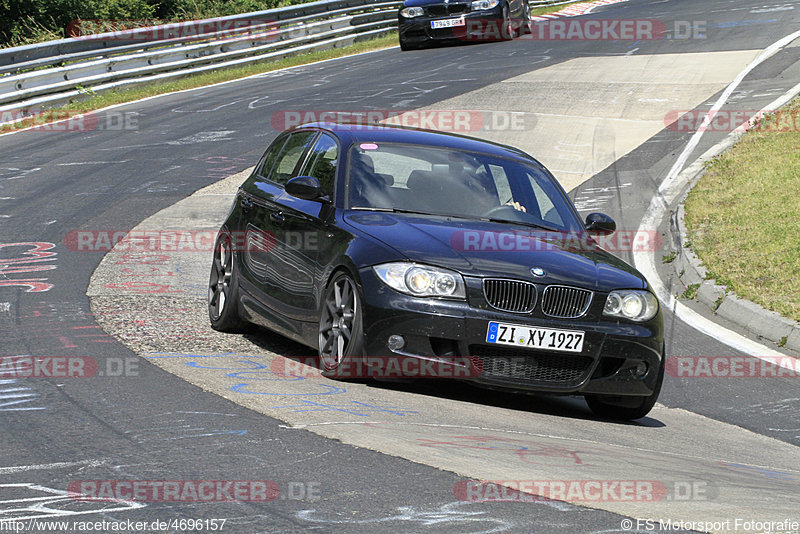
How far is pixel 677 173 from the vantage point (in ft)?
55.4

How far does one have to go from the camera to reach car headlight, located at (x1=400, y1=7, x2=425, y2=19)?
28219mm

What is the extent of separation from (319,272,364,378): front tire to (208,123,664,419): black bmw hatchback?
12mm

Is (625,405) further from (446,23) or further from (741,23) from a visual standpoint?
(741,23)

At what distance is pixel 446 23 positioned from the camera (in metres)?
28.2

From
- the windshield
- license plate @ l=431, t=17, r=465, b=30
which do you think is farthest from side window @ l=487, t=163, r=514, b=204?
license plate @ l=431, t=17, r=465, b=30

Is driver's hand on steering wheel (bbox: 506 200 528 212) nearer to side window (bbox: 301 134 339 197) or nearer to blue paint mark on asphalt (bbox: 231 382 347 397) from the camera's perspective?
side window (bbox: 301 134 339 197)

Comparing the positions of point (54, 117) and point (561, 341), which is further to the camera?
point (54, 117)

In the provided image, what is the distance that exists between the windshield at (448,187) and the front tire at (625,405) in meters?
1.27

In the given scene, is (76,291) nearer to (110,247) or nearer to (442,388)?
(110,247)

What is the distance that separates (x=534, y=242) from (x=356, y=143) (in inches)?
61.6

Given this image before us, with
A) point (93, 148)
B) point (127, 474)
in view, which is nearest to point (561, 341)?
point (127, 474)

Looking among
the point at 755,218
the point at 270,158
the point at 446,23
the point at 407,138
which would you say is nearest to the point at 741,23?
the point at 446,23

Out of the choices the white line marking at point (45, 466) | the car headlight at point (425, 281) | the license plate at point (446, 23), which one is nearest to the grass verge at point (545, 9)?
the license plate at point (446, 23)

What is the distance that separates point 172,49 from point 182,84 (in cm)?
117
